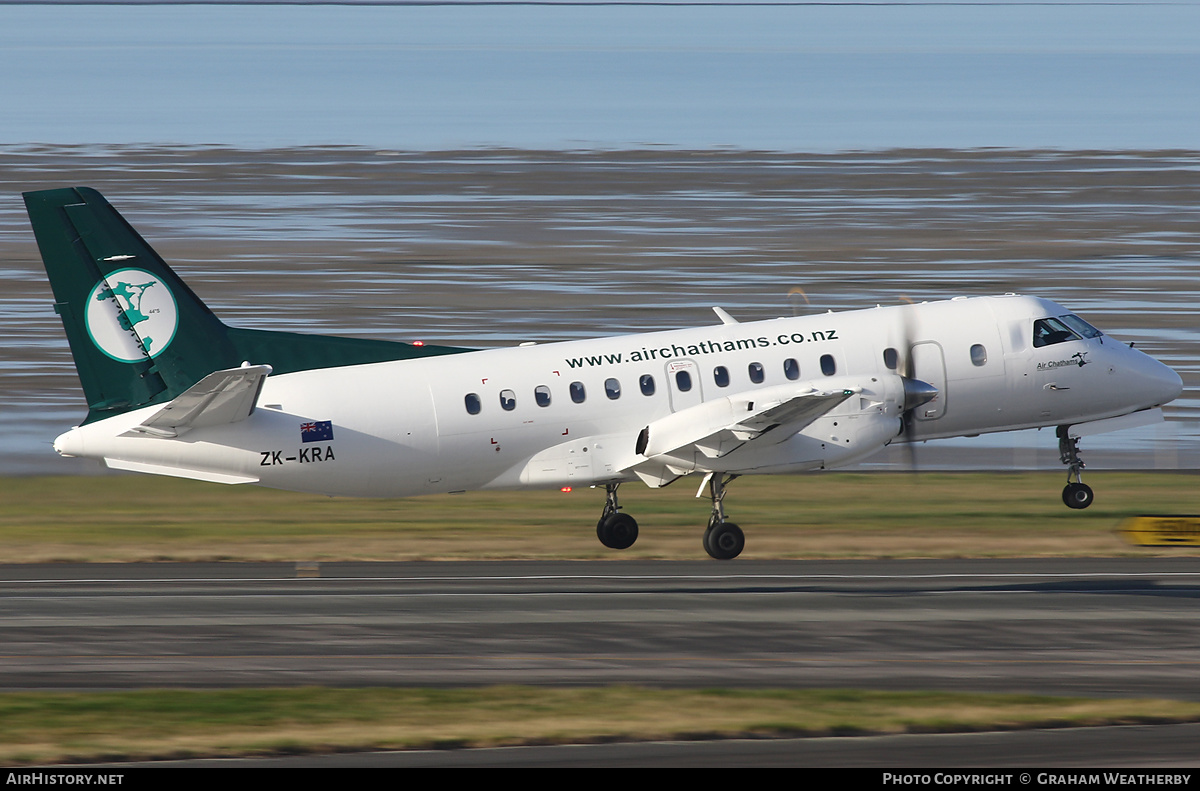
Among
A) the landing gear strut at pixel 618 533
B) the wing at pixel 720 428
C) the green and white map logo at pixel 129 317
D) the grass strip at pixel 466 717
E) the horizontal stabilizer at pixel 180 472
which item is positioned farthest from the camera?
the landing gear strut at pixel 618 533

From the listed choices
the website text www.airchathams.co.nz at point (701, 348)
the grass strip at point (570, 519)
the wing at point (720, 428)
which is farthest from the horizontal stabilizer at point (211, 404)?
the wing at point (720, 428)

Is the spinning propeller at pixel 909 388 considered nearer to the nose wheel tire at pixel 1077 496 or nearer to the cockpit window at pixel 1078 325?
the cockpit window at pixel 1078 325

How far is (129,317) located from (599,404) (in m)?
8.63

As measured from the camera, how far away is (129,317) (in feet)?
97.0

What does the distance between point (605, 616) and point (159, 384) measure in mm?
9052

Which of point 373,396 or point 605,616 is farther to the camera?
point 373,396

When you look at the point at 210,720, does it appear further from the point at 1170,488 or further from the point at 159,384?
the point at 1170,488

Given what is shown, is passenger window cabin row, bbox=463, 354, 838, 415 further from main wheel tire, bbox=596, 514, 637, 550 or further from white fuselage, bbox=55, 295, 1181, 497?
main wheel tire, bbox=596, 514, 637, 550

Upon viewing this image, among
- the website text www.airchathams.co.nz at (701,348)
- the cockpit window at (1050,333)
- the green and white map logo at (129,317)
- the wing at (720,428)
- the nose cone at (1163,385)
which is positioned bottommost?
the nose cone at (1163,385)

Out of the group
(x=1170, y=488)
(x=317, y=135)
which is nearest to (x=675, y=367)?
(x=1170, y=488)

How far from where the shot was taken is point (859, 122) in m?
154

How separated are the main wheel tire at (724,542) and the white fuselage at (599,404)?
1227 millimetres

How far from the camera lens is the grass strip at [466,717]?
20.1 metres

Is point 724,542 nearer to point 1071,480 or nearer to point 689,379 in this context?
point 689,379
